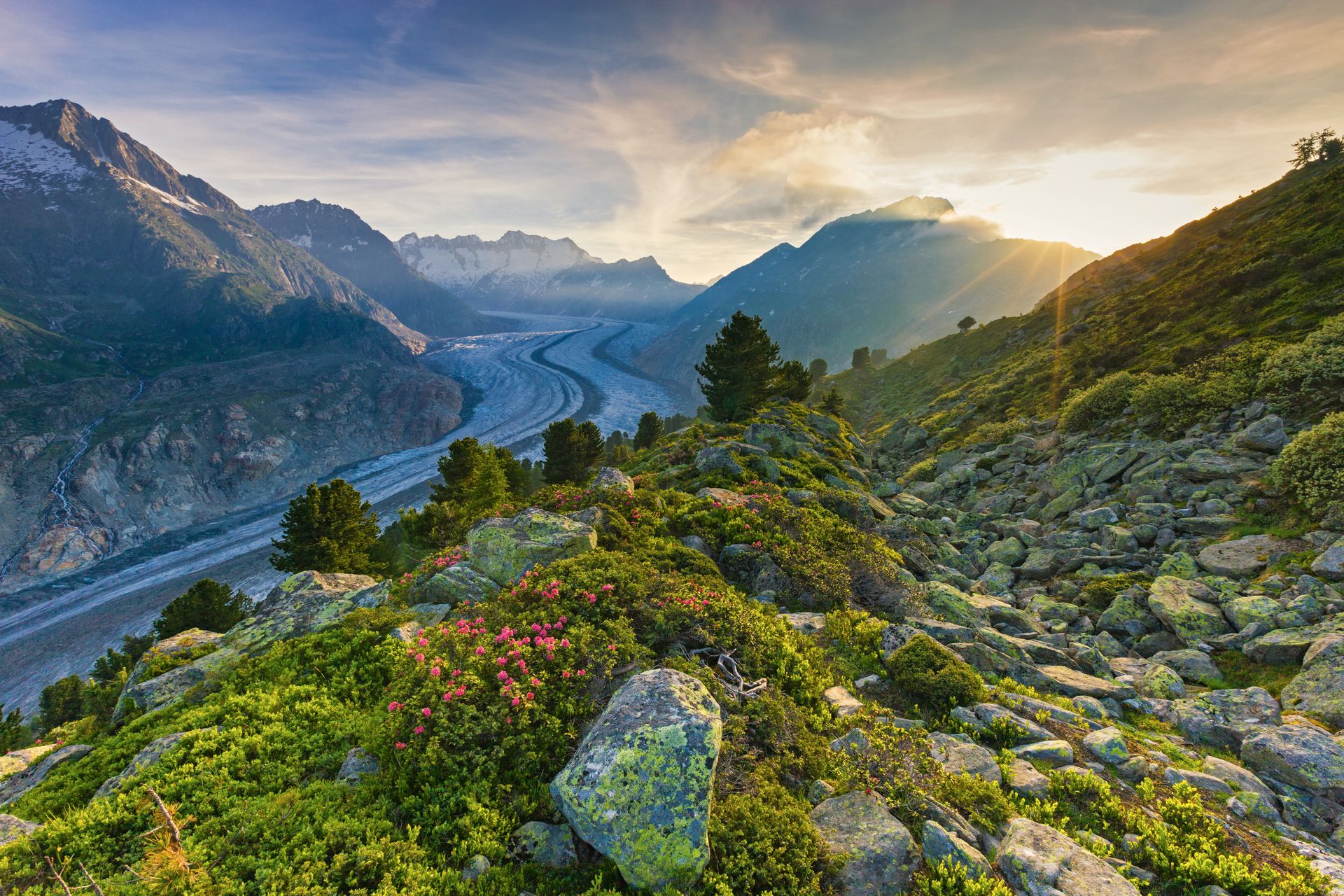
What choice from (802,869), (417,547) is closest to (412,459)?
(417,547)

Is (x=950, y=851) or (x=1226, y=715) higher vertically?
(x=950, y=851)

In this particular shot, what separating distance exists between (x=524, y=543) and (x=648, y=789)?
27.8 feet

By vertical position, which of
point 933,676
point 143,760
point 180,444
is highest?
point 933,676

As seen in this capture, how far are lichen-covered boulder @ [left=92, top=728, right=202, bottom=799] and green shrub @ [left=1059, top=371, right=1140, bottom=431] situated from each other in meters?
41.8

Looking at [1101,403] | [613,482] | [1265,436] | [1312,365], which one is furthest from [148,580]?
[1312,365]

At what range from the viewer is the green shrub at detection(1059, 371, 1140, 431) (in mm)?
29469

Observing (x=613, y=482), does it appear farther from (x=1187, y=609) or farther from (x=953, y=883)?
(x=1187, y=609)

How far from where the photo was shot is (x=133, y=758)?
29.2 ft

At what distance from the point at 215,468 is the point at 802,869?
542 ft

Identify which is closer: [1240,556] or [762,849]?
[762,849]

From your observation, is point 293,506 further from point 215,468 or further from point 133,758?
point 215,468

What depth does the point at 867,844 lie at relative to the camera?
623 centimetres

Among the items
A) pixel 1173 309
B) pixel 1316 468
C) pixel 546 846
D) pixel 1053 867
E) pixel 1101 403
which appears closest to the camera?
pixel 1053 867

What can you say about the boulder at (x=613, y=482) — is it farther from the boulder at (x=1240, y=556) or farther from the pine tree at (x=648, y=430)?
the pine tree at (x=648, y=430)
